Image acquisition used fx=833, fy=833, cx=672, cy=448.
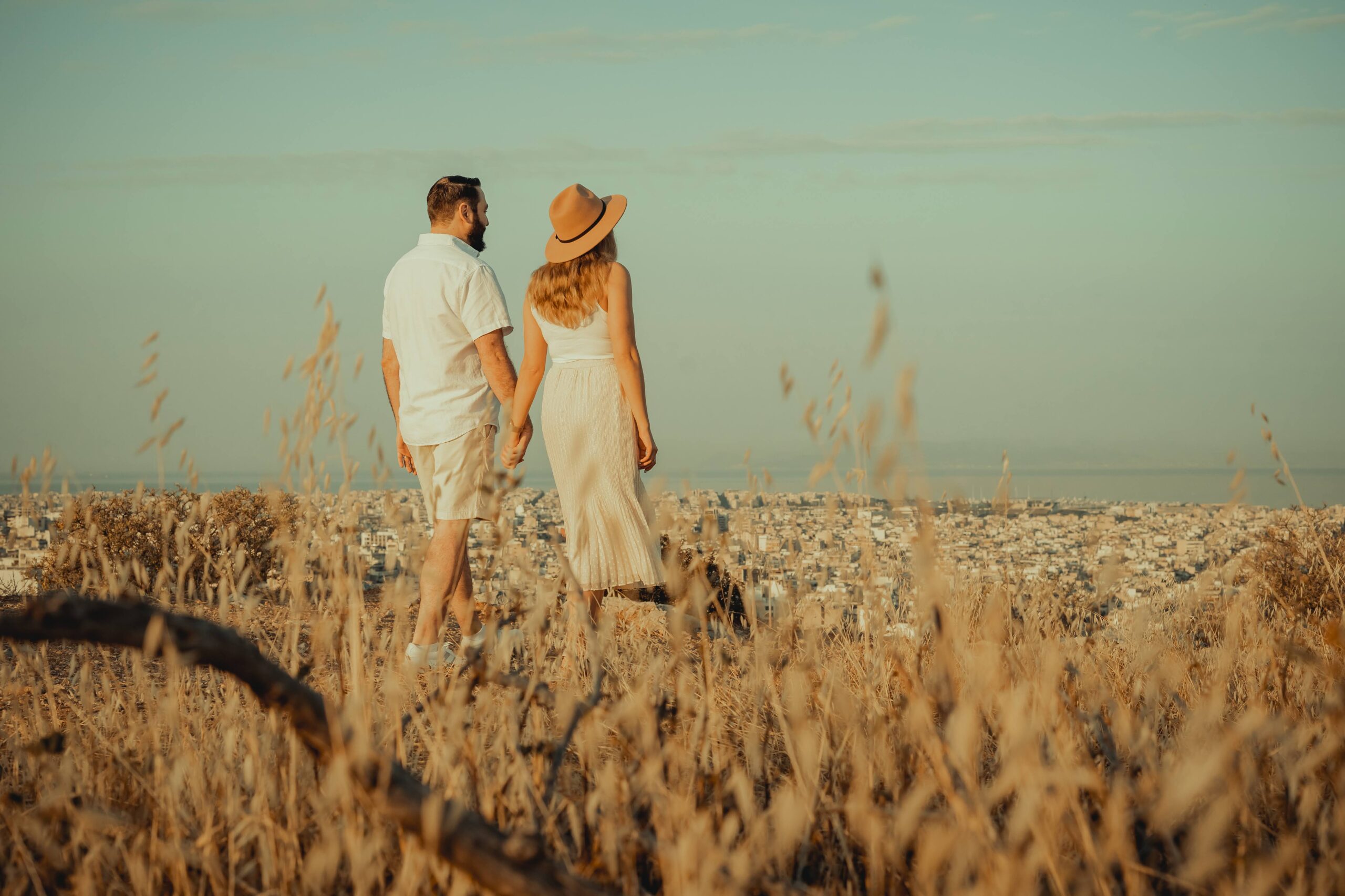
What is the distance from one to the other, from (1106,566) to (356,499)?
1.46 metres

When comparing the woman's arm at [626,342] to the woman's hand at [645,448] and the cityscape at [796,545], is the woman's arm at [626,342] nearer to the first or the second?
the woman's hand at [645,448]

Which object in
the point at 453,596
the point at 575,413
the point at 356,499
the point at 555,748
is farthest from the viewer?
the point at 575,413

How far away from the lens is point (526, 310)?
3703mm

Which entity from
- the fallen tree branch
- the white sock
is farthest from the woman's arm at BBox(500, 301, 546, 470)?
the fallen tree branch

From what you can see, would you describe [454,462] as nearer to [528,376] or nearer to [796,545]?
[528,376]

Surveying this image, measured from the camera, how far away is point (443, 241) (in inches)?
140

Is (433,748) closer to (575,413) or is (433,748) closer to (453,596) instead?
(453,596)

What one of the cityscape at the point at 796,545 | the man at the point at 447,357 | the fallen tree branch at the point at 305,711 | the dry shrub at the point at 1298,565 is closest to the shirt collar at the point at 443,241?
the man at the point at 447,357

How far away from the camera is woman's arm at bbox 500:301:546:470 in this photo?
347 centimetres

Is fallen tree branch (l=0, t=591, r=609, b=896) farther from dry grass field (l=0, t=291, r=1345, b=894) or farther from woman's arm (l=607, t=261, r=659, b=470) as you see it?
woman's arm (l=607, t=261, r=659, b=470)

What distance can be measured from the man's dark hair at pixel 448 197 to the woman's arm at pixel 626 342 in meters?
0.75

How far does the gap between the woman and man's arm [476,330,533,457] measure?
52 millimetres

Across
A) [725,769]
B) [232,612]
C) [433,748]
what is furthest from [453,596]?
[232,612]

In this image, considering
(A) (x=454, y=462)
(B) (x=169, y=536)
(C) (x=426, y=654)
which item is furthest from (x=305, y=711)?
(B) (x=169, y=536)
